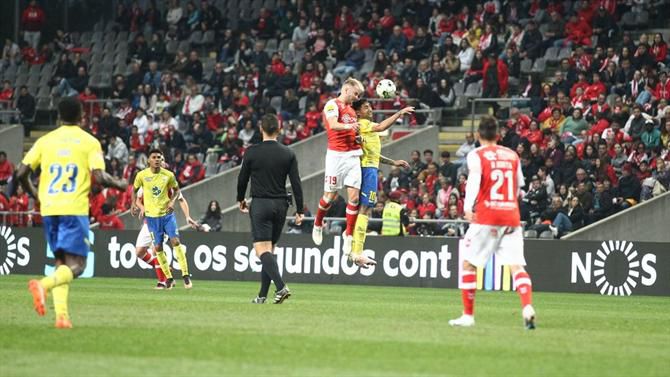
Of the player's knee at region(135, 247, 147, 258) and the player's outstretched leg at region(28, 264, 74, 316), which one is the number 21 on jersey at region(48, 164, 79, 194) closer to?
the player's outstretched leg at region(28, 264, 74, 316)

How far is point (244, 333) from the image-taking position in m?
12.5

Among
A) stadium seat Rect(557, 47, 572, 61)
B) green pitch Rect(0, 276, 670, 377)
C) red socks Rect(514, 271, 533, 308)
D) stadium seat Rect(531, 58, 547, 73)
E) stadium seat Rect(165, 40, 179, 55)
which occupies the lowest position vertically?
green pitch Rect(0, 276, 670, 377)

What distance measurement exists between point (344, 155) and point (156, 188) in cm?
499

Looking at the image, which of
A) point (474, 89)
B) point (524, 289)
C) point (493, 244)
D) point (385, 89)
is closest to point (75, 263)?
point (493, 244)

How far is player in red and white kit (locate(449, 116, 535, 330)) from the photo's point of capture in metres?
13.2

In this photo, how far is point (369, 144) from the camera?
19.6m

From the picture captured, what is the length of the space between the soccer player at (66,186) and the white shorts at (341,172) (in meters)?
6.71

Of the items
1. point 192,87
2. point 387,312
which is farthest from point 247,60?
point 387,312

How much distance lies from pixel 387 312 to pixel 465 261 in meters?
3.02

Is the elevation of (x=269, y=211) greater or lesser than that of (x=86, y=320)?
greater

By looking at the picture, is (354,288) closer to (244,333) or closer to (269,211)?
(269,211)

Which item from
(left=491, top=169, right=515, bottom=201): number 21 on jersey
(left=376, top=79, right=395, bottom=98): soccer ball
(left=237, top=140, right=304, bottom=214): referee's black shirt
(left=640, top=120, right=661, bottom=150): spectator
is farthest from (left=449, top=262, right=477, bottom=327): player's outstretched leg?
(left=640, top=120, right=661, bottom=150): spectator

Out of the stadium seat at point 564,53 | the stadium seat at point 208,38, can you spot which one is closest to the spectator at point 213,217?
the stadium seat at point 564,53

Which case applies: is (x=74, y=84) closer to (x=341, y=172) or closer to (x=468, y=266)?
(x=341, y=172)
